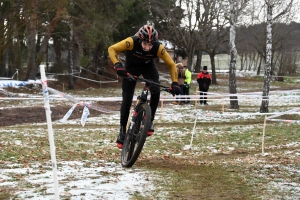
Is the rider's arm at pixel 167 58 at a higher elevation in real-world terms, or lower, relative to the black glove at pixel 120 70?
higher

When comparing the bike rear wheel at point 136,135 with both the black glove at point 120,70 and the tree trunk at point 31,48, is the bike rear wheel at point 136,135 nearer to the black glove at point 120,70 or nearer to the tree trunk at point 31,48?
the black glove at point 120,70

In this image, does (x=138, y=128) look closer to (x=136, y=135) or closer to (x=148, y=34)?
(x=136, y=135)

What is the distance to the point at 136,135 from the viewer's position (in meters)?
7.71

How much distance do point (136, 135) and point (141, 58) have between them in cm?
127

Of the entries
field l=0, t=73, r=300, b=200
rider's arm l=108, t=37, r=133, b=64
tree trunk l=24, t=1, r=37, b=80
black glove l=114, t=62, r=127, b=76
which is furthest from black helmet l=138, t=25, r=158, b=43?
tree trunk l=24, t=1, r=37, b=80

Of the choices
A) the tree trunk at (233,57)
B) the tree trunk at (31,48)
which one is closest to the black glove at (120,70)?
the tree trunk at (233,57)

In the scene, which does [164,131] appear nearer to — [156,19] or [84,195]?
[84,195]

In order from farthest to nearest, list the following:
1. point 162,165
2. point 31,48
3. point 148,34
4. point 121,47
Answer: point 31,48, point 162,165, point 121,47, point 148,34

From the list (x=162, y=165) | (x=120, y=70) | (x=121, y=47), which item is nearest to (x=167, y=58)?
(x=121, y=47)

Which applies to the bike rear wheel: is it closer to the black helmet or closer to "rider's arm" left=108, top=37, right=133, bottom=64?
"rider's arm" left=108, top=37, right=133, bottom=64

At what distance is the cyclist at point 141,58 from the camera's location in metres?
7.41

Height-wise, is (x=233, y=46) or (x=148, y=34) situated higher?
(x=233, y=46)

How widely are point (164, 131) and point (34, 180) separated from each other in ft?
27.4

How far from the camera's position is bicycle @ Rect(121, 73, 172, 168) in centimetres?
732
